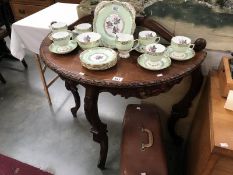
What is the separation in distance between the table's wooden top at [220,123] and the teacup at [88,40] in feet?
1.98

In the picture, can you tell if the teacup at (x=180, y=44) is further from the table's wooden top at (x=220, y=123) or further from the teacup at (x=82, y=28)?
the teacup at (x=82, y=28)

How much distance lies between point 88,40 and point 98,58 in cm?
13

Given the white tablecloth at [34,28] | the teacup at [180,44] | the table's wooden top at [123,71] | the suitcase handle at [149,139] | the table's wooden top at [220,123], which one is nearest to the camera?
the table's wooden top at [220,123]

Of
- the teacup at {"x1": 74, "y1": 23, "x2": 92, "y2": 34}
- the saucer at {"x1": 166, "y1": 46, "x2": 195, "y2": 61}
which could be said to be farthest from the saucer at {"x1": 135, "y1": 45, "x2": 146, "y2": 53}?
the teacup at {"x1": 74, "y1": 23, "x2": 92, "y2": 34}

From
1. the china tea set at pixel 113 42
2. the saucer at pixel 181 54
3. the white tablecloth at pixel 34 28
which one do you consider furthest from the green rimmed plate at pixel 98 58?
the white tablecloth at pixel 34 28

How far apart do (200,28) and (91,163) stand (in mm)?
1064

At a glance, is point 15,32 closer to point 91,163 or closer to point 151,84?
point 91,163

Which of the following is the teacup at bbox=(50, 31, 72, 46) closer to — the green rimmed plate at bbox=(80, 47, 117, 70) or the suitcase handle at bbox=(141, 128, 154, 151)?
the green rimmed plate at bbox=(80, 47, 117, 70)

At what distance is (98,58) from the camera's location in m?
1.00

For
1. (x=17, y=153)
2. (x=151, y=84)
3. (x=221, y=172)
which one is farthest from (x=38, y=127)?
(x=221, y=172)

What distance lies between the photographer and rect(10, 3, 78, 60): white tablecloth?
5.00ft

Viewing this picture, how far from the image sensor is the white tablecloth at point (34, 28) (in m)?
1.52

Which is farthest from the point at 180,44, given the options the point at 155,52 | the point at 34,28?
the point at 34,28

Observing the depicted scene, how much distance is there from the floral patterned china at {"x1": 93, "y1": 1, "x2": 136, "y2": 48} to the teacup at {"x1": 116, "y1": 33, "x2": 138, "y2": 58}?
0.06m
